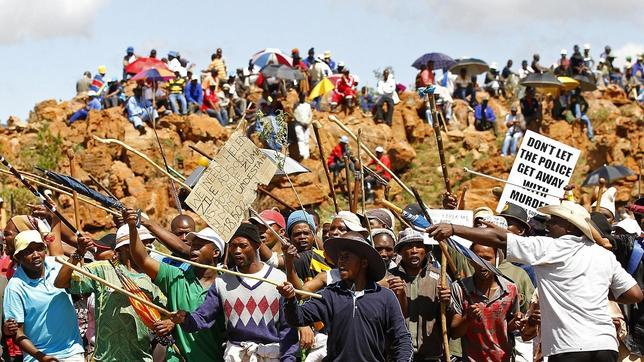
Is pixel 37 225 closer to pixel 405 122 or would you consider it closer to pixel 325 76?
pixel 325 76

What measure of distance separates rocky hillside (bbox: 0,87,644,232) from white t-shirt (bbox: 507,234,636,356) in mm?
19091

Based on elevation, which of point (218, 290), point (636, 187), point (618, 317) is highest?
point (218, 290)

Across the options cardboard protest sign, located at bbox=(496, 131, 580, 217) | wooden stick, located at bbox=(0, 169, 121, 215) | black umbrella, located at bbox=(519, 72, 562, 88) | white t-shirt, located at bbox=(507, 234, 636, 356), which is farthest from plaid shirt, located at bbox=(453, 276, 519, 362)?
black umbrella, located at bbox=(519, 72, 562, 88)

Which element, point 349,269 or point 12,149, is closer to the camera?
point 349,269

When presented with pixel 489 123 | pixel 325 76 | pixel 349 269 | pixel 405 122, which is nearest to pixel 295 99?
pixel 325 76

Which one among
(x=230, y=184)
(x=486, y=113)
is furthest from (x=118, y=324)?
(x=486, y=113)

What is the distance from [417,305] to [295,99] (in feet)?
78.4

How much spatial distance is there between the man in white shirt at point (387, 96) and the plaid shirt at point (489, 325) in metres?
25.1

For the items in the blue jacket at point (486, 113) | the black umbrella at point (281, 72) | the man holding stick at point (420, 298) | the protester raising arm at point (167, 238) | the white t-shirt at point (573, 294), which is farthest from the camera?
the blue jacket at point (486, 113)

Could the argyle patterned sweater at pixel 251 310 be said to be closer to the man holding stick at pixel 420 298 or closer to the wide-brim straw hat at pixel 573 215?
the man holding stick at pixel 420 298

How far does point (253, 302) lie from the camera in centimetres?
966

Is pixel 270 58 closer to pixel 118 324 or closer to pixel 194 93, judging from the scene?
pixel 194 93

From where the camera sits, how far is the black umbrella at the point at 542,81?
104ft

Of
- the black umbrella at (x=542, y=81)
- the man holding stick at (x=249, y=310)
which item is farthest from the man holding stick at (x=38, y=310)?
the black umbrella at (x=542, y=81)
